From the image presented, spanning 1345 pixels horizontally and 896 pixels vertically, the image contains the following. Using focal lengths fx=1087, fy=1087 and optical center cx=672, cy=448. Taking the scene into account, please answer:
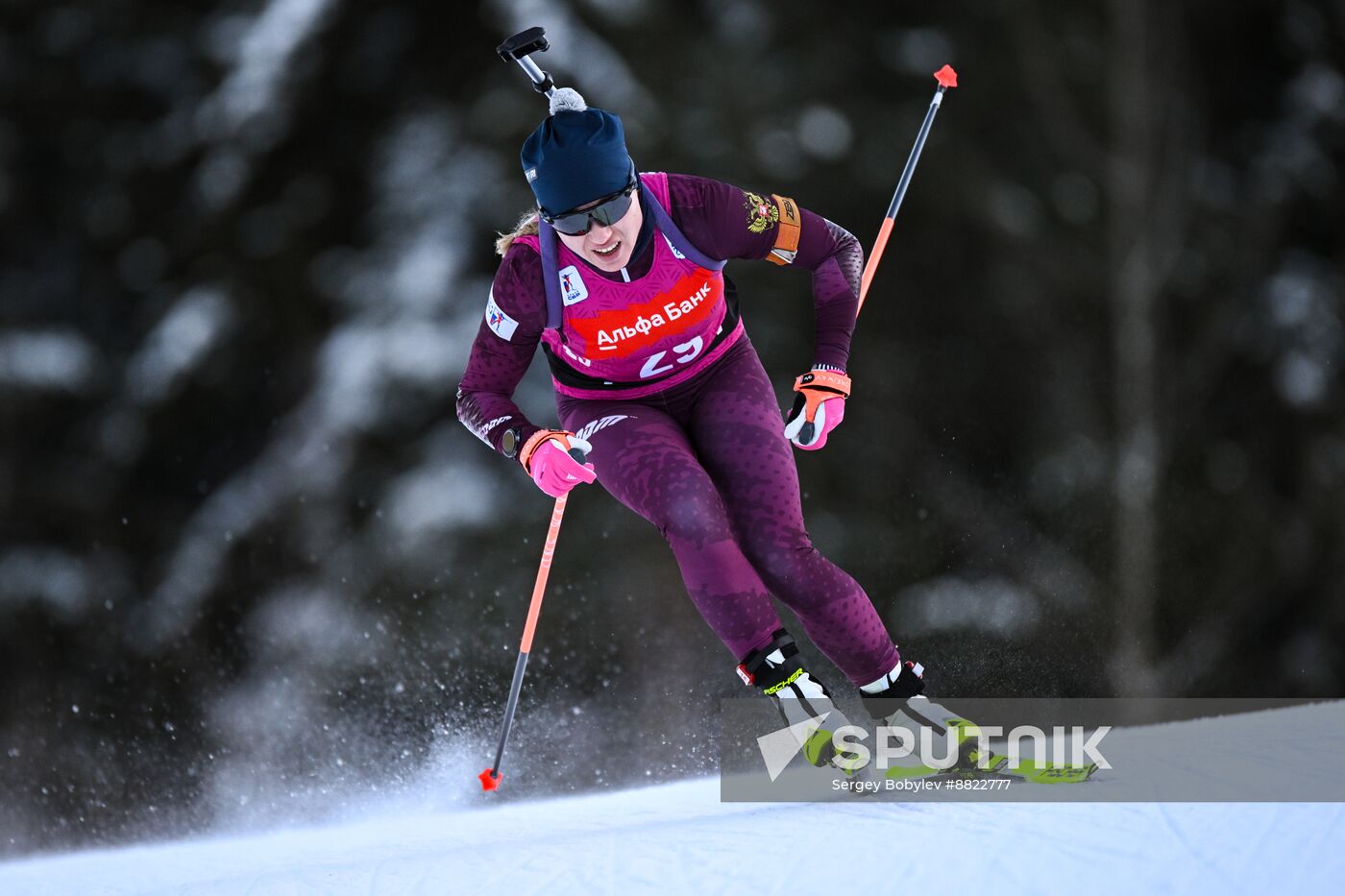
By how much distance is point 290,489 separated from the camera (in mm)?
3678

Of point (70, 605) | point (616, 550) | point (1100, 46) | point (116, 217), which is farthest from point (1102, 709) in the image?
point (116, 217)

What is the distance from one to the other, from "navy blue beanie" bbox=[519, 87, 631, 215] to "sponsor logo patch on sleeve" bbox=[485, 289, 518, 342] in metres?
0.24

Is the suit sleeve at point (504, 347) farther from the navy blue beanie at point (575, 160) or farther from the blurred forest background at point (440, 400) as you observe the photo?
the blurred forest background at point (440, 400)

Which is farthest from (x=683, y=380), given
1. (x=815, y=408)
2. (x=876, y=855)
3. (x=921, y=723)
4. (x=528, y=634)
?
(x=876, y=855)

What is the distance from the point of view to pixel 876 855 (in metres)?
1.74

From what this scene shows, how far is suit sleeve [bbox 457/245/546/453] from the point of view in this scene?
2.08m

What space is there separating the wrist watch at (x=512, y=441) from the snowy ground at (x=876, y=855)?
736 millimetres

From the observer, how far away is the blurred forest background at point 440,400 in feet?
11.5

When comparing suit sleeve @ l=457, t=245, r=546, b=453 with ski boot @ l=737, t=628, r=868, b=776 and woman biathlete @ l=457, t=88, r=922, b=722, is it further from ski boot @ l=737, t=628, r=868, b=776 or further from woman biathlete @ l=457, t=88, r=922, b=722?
ski boot @ l=737, t=628, r=868, b=776

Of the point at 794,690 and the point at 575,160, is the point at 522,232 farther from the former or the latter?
the point at 794,690

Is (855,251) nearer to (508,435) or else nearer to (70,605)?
(508,435)

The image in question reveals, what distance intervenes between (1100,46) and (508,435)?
3.61 metres

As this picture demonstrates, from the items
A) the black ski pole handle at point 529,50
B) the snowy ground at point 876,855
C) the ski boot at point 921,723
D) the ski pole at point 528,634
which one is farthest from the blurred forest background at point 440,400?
the black ski pole handle at point 529,50

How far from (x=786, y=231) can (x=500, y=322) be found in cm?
61
